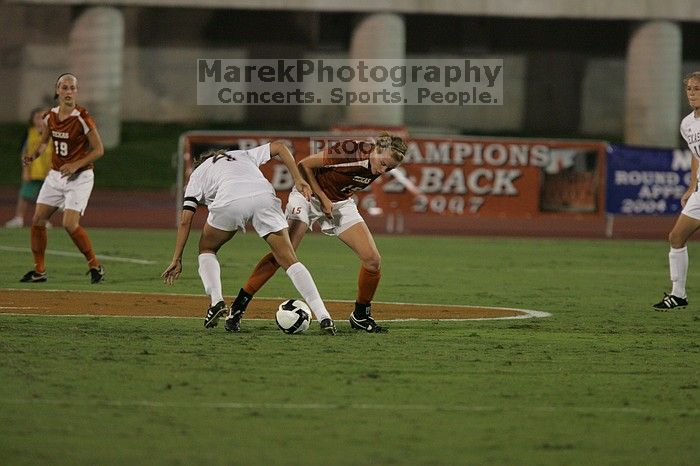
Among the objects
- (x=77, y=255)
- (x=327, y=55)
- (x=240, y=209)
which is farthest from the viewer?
(x=327, y=55)

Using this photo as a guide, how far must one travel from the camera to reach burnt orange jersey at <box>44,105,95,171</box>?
Answer: 50.0 ft

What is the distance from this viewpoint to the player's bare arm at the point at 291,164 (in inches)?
423

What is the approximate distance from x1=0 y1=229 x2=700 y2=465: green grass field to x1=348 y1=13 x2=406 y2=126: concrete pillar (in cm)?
2671

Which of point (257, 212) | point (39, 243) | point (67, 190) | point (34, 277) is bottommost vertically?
point (34, 277)

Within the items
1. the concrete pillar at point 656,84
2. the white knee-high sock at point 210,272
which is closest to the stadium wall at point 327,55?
the concrete pillar at point 656,84

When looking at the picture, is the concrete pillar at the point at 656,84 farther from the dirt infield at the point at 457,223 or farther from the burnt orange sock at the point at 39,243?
the burnt orange sock at the point at 39,243

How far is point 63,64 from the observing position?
43312 millimetres

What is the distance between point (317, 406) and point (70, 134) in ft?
26.7

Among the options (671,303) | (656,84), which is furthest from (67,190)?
(656,84)

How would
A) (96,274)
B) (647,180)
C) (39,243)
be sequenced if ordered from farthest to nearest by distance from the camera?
1. (647,180)
2. (96,274)
3. (39,243)

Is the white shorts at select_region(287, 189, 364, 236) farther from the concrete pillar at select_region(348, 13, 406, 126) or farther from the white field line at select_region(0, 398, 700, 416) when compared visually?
the concrete pillar at select_region(348, 13, 406, 126)

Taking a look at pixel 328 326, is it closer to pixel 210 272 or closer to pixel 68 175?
pixel 210 272

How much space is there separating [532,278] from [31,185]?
954 cm

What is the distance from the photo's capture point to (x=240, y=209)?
35.2 feet
